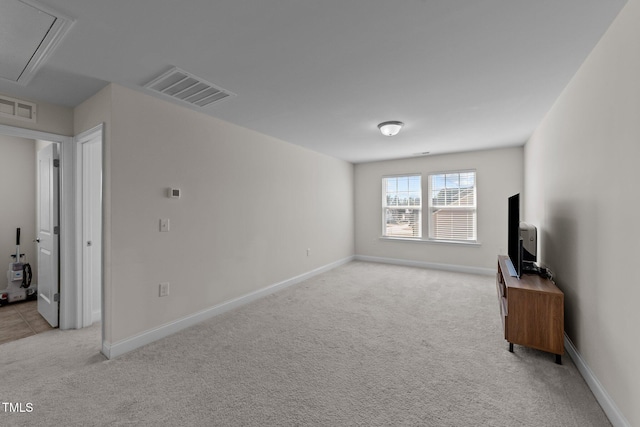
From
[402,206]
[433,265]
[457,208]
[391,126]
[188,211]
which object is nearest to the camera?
[188,211]

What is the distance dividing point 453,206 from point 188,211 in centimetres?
484

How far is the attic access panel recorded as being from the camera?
1502 millimetres

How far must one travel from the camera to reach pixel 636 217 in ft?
4.83

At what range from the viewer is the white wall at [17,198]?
402 centimetres

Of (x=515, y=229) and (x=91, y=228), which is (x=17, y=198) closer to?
(x=91, y=228)

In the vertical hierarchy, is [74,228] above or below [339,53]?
below

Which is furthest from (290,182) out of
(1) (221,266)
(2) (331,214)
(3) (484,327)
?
(3) (484,327)

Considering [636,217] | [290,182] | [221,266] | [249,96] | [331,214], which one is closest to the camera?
[636,217]

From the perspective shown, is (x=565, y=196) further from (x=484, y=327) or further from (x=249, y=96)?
(x=249, y=96)

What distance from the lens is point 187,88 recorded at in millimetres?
2543

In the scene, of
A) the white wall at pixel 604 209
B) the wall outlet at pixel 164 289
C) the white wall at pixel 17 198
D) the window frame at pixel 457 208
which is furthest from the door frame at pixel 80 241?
the window frame at pixel 457 208

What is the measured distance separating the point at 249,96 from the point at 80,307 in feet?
9.71

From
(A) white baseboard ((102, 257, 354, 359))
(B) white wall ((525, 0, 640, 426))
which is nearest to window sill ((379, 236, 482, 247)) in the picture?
(B) white wall ((525, 0, 640, 426))

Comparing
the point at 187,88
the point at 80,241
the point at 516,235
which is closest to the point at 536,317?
the point at 516,235
